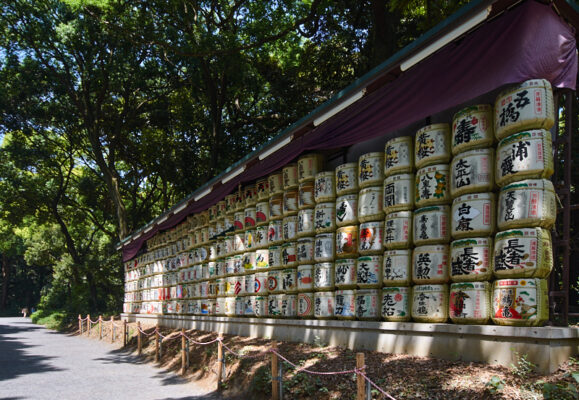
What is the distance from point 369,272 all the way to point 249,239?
4.38m

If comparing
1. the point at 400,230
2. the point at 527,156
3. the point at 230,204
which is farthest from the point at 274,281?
the point at 527,156

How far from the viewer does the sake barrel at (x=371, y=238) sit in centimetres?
671

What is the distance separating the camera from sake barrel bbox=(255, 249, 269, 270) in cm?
979

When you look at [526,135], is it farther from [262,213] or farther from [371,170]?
[262,213]

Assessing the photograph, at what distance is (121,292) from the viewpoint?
33688 millimetres

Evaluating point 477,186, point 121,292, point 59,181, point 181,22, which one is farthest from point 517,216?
point 121,292

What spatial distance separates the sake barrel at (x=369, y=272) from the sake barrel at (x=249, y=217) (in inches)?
163

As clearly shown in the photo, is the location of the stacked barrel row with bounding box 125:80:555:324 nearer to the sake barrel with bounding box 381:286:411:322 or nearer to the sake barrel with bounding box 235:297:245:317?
the sake barrel with bounding box 381:286:411:322

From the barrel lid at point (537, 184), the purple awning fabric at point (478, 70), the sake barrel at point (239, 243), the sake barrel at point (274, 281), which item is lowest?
the sake barrel at point (274, 281)

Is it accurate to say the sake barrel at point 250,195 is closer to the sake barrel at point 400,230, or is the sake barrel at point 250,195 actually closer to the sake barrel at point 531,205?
the sake barrel at point 400,230

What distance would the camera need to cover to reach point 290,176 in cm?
924

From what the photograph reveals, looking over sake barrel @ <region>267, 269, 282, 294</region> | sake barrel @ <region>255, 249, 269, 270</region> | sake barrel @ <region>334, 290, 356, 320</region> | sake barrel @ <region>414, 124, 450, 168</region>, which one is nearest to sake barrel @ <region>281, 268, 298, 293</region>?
sake barrel @ <region>267, 269, 282, 294</region>

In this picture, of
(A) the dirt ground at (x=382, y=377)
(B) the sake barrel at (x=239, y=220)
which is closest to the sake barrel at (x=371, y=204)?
(A) the dirt ground at (x=382, y=377)

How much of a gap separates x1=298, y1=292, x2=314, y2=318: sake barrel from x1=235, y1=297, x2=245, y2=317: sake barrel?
2488mm
